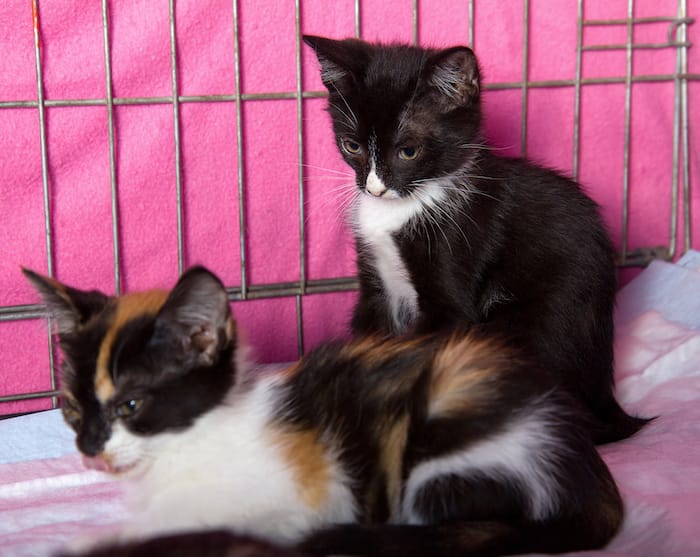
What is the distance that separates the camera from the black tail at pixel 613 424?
1.67 m

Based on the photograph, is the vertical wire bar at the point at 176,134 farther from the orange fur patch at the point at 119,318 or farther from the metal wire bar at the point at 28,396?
the orange fur patch at the point at 119,318

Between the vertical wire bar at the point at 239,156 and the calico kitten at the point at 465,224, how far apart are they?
296mm

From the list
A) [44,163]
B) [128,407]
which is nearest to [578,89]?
[44,163]

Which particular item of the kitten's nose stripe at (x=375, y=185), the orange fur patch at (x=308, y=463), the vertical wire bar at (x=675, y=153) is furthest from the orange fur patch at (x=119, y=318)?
the vertical wire bar at (x=675, y=153)

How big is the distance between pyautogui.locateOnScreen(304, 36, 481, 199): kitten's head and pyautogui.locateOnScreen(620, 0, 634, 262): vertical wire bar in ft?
2.35

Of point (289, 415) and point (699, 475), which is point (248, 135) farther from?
point (699, 475)

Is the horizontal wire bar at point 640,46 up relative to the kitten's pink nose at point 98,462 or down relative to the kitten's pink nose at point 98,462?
up

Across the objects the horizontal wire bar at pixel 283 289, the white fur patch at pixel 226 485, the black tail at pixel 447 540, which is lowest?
the black tail at pixel 447 540

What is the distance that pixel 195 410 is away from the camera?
4.01 feet

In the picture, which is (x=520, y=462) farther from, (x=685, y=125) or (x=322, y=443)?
(x=685, y=125)

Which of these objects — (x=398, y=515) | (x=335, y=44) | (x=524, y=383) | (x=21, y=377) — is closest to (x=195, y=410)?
(x=398, y=515)

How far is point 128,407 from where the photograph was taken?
1192 millimetres

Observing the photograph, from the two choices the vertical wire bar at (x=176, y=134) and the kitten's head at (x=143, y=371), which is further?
the vertical wire bar at (x=176, y=134)

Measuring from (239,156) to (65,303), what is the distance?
0.87 m
